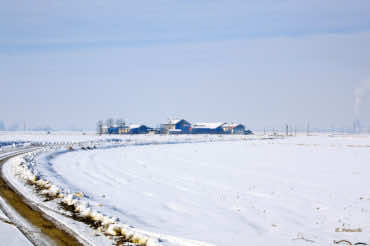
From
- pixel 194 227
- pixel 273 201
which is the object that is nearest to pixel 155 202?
pixel 194 227

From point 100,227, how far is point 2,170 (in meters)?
14.9

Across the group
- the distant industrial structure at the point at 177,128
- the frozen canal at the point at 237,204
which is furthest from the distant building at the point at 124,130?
the frozen canal at the point at 237,204

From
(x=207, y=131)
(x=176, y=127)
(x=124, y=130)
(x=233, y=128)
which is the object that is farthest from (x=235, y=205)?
(x=233, y=128)

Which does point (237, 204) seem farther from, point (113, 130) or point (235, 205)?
point (113, 130)

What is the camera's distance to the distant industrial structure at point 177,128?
139500 mm

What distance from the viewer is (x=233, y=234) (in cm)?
923

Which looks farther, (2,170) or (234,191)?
(2,170)

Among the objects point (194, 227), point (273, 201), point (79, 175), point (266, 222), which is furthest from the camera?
point (79, 175)

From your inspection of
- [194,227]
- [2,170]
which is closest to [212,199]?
[194,227]

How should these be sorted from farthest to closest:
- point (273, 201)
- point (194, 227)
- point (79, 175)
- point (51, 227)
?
1. point (79, 175)
2. point (273, 201)
3. point (194, 227)
4. point (51, 227)

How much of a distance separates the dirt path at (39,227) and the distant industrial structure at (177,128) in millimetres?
126185

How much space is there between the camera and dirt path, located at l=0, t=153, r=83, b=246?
7.79 m

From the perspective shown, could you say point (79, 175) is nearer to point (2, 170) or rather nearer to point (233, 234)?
point (2, 170)

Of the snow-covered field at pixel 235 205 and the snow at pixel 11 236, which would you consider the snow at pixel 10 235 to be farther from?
the snow-covered field at pixel 235 205
